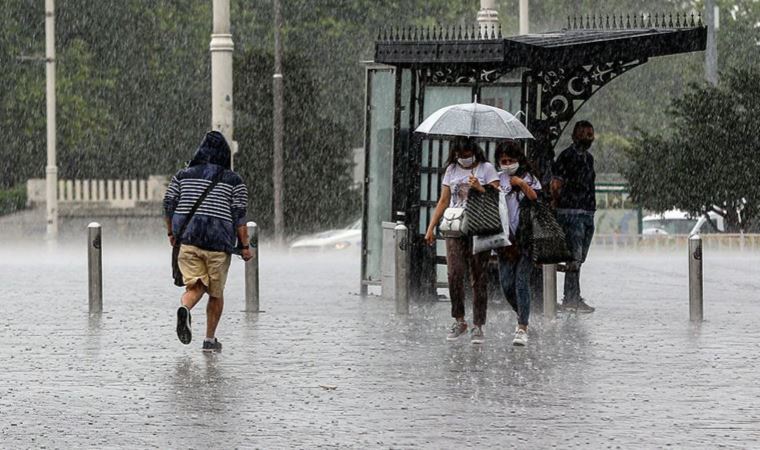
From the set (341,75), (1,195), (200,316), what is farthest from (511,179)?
(341,75)

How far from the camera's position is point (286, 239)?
4688 cm

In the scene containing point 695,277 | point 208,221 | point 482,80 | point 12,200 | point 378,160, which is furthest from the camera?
point 12,200

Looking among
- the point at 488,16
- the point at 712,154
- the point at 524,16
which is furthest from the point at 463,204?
the point at 712,154

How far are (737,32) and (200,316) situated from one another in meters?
59.8

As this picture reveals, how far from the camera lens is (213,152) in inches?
545

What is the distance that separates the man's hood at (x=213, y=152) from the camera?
45.5 ft

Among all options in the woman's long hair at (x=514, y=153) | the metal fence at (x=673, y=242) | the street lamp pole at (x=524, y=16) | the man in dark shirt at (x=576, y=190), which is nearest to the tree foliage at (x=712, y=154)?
the metal fence at (x=673, y=242)

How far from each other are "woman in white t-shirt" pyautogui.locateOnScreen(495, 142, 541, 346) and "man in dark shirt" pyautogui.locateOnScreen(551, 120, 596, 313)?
8.47 feet

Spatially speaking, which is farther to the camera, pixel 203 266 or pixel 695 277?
pixel 695 277

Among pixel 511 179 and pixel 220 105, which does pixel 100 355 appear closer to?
pixel 511 179

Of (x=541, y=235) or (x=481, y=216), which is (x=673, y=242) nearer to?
(x=541, y=235)

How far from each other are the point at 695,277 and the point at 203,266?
4.93m

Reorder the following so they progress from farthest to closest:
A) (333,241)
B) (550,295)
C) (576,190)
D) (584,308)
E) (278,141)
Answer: (278,141) < (333,241) < (584,308) < (576,190) < (550,295)

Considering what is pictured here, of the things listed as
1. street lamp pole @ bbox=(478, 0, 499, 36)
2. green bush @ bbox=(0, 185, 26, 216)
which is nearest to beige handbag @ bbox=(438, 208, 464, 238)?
street lamp pole @ bbox=(478, 0, 499, 36)
